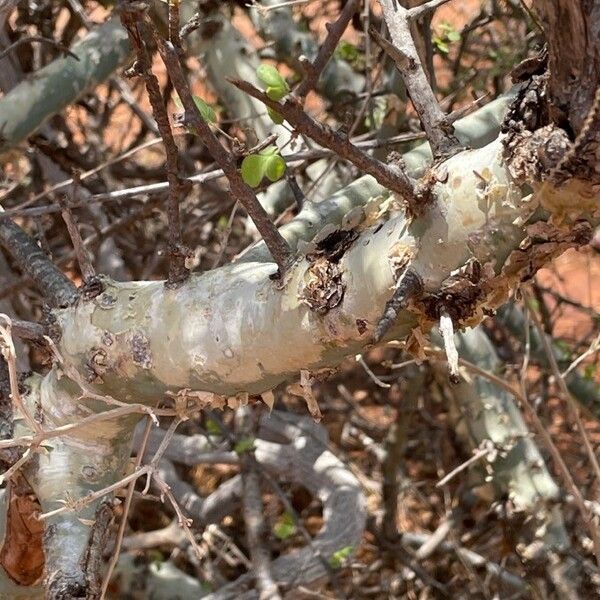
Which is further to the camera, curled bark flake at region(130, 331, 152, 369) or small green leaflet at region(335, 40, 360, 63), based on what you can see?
small green leaflet at region(335, 40, 360, 63)

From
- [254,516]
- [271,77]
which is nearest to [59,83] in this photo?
[271,77]

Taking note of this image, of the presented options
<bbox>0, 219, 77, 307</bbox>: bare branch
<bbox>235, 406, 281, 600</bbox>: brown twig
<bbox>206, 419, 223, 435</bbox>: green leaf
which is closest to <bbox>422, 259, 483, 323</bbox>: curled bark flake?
<bbox>0, 219, 77, 307</bbox>: bare branch

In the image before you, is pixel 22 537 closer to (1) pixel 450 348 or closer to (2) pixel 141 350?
(2) pixel 141 350

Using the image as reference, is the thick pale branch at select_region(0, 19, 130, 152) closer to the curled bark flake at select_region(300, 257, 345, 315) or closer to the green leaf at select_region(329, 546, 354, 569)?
the curled bark flake at select_region(300, 257, 345, 315)

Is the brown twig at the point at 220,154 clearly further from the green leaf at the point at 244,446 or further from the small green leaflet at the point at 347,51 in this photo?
the small green leaflet at the point at 347,51

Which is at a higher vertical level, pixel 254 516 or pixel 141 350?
pixel 141 350
